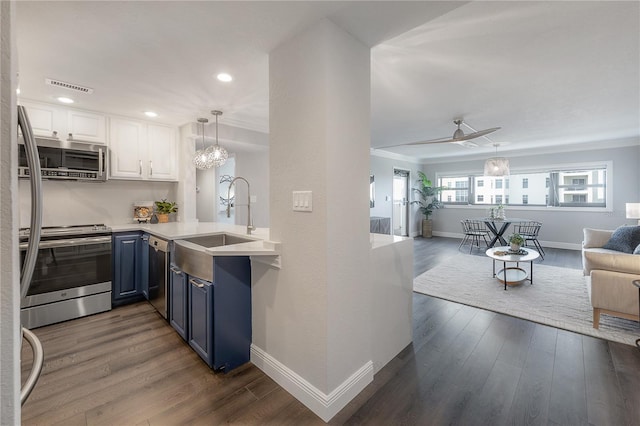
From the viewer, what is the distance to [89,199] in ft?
Result: 12.1

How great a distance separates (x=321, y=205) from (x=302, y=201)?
162mm

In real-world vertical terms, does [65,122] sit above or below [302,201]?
above

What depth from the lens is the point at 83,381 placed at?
200 cm

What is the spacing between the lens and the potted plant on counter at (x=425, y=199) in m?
8.56

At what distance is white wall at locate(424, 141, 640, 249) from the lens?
5910 millimetres

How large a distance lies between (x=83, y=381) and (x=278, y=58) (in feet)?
8.66

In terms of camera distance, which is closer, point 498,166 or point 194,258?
point 194,258

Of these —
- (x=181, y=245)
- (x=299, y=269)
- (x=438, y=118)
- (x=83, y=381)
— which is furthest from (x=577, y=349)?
(x=83, y=381)

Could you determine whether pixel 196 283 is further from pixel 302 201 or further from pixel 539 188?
pixel 539 188

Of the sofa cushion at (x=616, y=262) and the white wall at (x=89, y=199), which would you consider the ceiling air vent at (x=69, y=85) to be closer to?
the white wall at (x=89, y=199)

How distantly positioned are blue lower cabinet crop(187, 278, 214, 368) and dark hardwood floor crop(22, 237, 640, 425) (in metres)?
0.12

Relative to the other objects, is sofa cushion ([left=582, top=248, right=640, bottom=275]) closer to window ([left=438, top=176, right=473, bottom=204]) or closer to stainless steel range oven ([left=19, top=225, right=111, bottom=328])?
stainless steel range oven ([left=19, top=225, right=111, bottom=328])

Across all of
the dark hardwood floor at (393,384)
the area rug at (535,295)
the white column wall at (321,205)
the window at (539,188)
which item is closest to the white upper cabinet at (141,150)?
the dark hardwood floor at (393,384)

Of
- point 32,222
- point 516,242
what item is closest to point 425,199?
point 516,242
